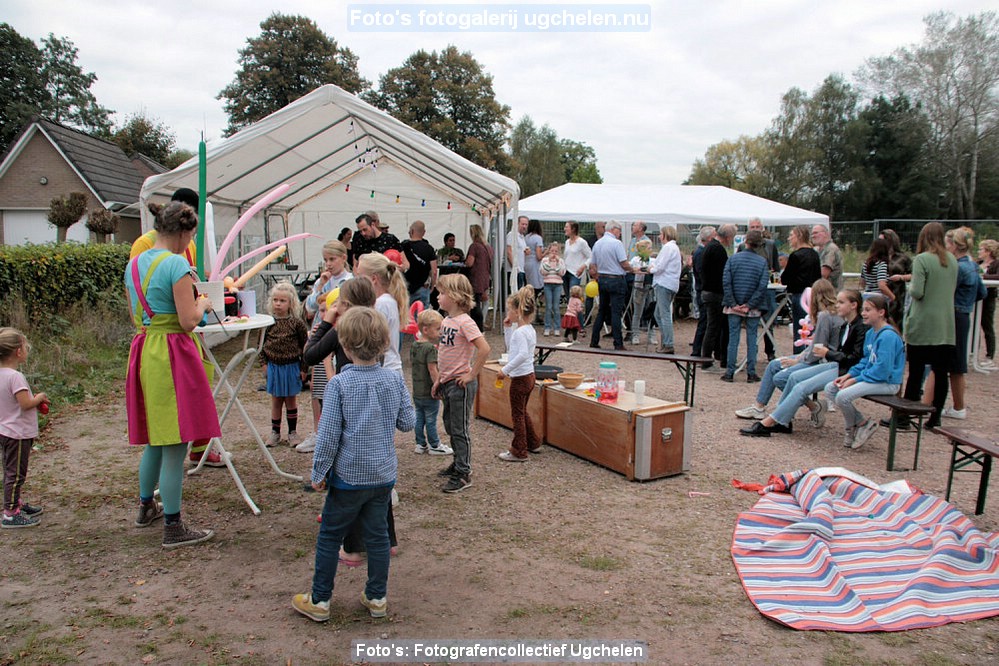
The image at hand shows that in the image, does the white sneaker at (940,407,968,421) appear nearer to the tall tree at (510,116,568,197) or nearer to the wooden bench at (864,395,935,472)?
the wooden bench at (864,395,935,472)

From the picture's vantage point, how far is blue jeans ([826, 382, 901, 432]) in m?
5.51

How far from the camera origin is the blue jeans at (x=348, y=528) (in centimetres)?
290

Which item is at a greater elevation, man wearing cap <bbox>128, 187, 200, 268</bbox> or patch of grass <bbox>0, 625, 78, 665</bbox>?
man wearing cap <bbox>128, 187, 200, 268</bbox>

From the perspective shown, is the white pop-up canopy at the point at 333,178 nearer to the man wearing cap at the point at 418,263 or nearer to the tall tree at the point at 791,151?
the man wearing cap at the point at 418,263

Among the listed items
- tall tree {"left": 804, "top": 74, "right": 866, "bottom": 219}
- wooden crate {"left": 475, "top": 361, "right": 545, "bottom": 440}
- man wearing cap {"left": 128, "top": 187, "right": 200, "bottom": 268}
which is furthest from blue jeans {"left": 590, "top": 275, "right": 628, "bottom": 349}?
tall tree {"left": 804, "top": 74, "right": 866, "bottom": 219}

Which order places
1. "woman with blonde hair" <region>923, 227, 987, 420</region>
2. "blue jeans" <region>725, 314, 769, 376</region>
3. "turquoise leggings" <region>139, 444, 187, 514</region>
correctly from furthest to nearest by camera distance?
"blue jeans" <region>725, 314, 769, 376</region> → "woman with blonde hair" <region>923, 227, 987, 420</region> → "turquoise leggings" <region>139, 444, 187, 514</region>

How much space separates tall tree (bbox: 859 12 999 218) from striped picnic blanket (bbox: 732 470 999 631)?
124 feet

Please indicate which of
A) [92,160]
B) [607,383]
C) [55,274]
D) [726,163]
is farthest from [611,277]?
[726,163]

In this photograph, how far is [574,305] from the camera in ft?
31.7

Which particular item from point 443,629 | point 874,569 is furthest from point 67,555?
point 874,569

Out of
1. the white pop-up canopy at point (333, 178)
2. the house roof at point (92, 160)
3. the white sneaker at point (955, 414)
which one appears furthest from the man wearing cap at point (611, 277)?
the house roof at point (92, 160)

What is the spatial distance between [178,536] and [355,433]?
1607 mm

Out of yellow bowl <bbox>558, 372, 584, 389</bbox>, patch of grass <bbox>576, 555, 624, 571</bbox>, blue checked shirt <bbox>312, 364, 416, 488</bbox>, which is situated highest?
blue checked shirt <bbox>312, 364, 416, 488</bbox>

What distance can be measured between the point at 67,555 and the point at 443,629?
221cm
